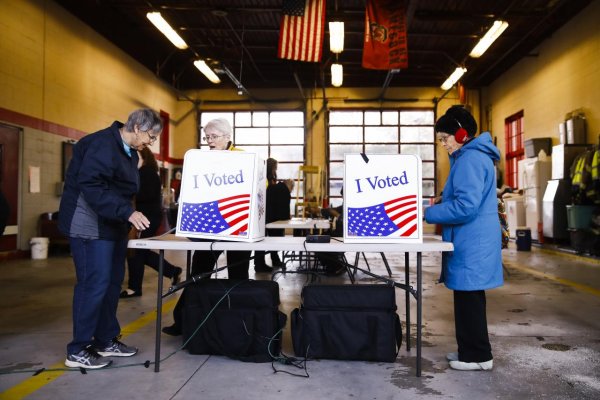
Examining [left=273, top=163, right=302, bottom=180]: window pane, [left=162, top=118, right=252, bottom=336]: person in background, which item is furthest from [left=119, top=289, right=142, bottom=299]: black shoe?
[left=273, top=163, right=302, bottom=180]: window pane

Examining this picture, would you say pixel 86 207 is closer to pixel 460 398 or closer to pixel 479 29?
pixel 460 398

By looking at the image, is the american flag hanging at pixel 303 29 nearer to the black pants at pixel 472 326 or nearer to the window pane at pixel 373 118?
the black pants at pixel 472 326

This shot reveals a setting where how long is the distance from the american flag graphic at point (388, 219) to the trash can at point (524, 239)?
8.56m

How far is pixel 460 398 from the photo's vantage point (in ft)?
7.32

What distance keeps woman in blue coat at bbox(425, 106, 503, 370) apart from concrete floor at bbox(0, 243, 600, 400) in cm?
20

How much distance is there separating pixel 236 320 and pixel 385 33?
651 centimetres

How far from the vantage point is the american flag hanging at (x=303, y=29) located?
7609mm

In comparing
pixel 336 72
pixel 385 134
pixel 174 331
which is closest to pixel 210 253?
pixel 174 331

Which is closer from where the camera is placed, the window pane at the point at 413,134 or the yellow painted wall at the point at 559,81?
the yellow painted wall at the point at 559,81

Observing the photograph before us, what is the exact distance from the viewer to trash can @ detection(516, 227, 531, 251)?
1000 centimetres

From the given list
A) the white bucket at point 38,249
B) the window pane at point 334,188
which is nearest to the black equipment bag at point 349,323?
the white bucket at point 38,249

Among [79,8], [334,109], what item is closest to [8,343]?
[79,8]

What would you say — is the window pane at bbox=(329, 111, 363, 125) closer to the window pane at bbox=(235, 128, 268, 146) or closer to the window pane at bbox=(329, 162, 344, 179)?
the window pane at bbox=(329, 162, 344, 179)

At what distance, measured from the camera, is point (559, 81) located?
10828 millimetres
